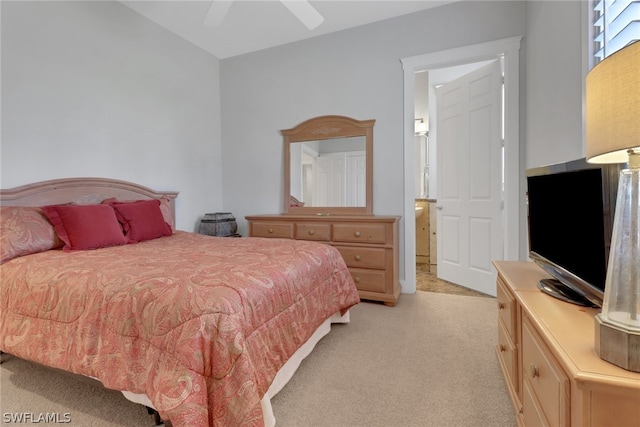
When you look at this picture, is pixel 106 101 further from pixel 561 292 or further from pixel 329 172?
pixel 561 292

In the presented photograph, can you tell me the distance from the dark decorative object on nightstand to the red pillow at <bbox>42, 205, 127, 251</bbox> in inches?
53.1

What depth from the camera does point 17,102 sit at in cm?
229

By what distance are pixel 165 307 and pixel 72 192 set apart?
6.73ft

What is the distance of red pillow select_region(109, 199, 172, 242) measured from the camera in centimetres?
250

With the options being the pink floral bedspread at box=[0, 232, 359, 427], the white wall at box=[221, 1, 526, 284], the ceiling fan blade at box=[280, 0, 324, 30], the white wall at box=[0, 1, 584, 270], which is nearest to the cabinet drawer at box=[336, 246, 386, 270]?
the white wall at box=[221, 1, 526, 284]

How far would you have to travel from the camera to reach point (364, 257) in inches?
118

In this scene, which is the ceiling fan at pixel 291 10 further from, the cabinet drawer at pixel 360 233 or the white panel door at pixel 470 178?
the white panel door at pixel 470 178

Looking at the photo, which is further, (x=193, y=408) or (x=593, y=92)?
(x=193, y=408)

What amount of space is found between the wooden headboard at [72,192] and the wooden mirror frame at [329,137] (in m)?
1.54

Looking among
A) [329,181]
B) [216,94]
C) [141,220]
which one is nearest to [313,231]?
[329,181]

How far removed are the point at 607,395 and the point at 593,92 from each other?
2.43 ft

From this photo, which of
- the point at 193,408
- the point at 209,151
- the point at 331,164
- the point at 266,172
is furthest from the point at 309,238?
the point at 193,408

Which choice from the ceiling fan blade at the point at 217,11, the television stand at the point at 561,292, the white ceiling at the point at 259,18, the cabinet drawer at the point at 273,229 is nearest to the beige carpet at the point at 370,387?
the television stand at the point at 561,292

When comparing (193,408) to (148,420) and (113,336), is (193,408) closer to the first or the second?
(113,336)
